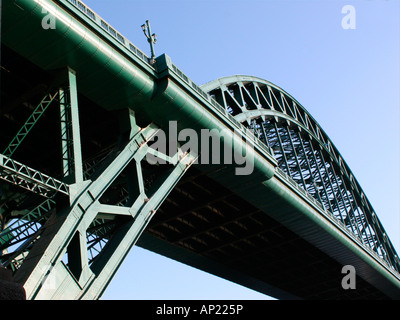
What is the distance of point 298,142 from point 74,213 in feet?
123

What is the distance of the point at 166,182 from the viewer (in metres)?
20.6

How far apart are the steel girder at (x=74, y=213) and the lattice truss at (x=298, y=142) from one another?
37.1 feet

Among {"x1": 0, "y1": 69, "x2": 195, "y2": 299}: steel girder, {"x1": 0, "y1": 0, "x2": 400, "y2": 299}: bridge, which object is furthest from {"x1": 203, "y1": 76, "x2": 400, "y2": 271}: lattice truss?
{"x1": 0, "y1": 69, "x2": 195, "y2": 299}: steel girder

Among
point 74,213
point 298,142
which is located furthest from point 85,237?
point 298,142

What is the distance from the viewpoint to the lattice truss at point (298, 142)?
110 feet

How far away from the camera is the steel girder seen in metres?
13.9

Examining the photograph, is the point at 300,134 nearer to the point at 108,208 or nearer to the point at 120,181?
the point at 120,181

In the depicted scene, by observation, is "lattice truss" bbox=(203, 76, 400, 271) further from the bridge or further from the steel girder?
the steel girder

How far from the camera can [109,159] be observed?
18.1 meters

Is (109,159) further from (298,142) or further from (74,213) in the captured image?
(298,142)

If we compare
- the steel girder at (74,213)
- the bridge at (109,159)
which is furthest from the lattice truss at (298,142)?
the steel girder at (74,213)

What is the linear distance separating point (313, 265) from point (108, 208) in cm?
3611

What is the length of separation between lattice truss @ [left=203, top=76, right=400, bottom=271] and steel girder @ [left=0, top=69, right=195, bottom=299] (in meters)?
11.3

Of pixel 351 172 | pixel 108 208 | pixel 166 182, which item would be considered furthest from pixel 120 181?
pixel 351 172
